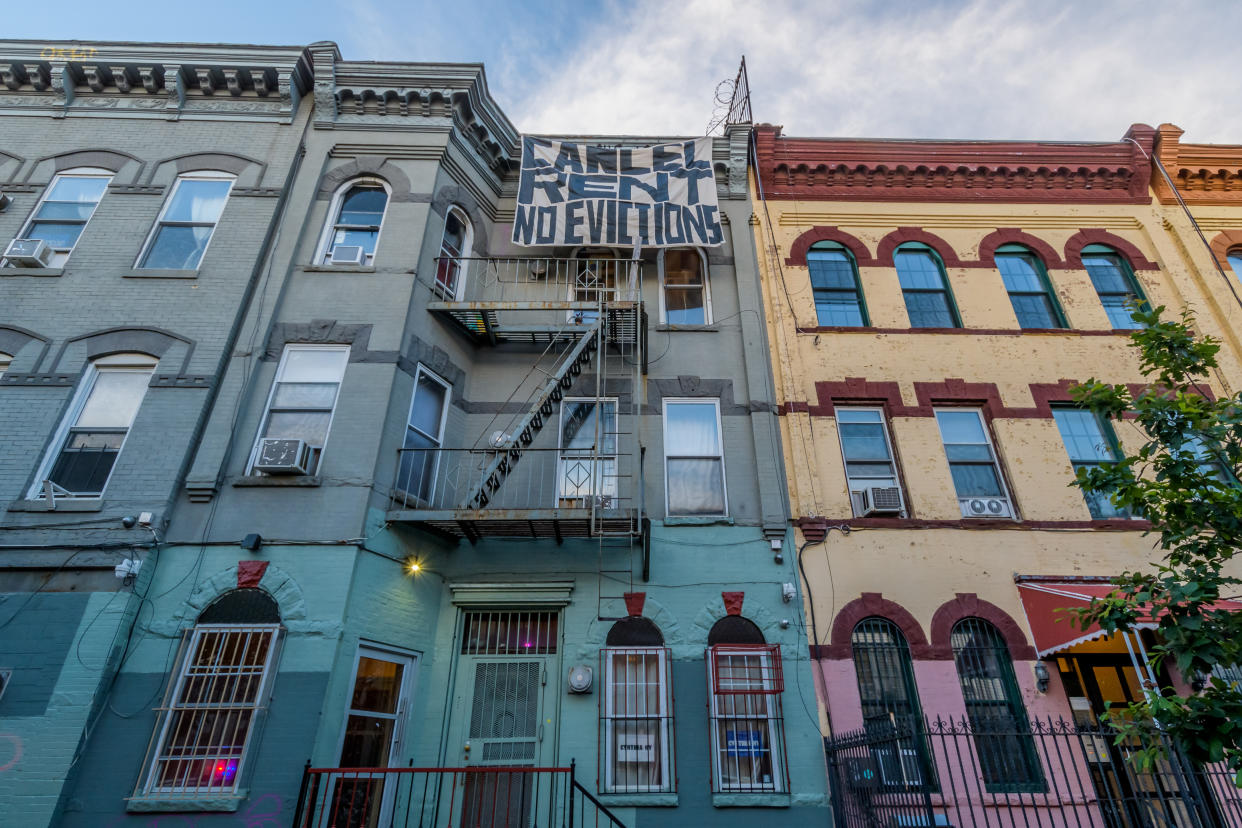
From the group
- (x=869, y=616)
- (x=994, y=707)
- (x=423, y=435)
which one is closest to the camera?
(x=994, y=707)

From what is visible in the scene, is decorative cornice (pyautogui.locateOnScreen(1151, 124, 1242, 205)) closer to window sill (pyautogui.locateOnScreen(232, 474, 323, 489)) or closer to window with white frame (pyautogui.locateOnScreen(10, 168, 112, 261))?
window sill (pyautogui.locateOnScreen(232, 474, 323, 489))

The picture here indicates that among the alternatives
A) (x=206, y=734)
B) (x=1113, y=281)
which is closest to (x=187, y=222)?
(x=206, y=734)

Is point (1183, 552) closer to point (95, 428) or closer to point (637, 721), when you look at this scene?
point (637, 721)

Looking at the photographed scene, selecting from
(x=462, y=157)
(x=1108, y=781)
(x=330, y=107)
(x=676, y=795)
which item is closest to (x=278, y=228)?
(x=330, y=107)

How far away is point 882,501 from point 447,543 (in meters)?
6.63

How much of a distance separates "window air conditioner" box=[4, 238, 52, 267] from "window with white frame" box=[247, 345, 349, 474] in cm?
438

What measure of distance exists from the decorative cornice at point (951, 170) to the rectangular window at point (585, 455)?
20.1ft

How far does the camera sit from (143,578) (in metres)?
7.97

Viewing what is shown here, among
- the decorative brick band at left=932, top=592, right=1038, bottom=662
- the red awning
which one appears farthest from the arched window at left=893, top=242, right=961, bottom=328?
the decorative brick band at left=932, top=592, right=1038, bottom=662

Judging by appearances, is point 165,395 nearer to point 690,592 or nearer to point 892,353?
point 690,592

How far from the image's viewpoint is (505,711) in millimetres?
8773

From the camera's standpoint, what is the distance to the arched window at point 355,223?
1056 centimetres

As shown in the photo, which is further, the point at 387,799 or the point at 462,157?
the point at 462,157

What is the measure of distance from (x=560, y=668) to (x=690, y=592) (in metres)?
2.12
